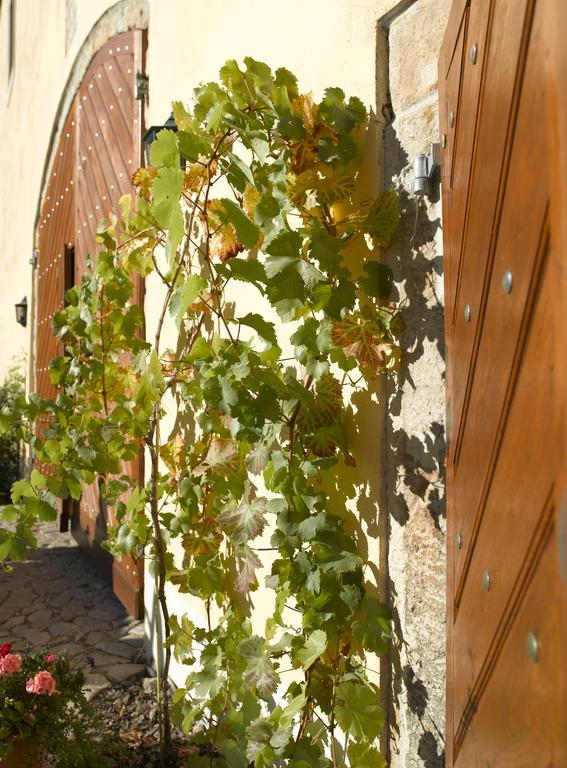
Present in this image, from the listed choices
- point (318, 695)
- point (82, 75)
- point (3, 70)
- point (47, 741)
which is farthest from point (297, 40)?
point (3, 70)

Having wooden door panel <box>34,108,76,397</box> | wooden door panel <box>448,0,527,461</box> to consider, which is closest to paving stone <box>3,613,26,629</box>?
wooden door panel <box>34,108,76,397</box>

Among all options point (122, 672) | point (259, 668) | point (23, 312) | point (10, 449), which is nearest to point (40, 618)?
point (122, 672)

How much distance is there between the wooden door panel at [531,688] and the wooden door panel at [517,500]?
0.04 m

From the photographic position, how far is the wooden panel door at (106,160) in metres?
4.01

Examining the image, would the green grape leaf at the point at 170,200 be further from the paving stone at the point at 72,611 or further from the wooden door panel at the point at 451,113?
the paving stone at the point at 72,611

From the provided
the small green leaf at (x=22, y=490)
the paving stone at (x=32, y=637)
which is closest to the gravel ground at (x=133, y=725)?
the paving stone at (x=32, y=637)

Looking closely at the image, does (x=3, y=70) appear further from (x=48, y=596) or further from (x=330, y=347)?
(x=330, y=347)

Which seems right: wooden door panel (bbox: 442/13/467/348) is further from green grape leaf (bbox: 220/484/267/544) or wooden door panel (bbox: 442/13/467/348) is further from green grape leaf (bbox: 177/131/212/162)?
green grape leaf (bbox: 220/484/267/544)

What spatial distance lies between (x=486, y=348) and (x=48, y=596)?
4.08 m

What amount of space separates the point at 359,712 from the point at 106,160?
3785mm

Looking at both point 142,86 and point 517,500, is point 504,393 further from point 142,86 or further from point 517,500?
point 142,86

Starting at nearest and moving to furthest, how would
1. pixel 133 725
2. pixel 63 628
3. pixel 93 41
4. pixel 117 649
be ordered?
pixel 133 725
pixel 117 649
pixel 63 628
pixel 93 41

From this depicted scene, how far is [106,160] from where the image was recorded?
15.0ft

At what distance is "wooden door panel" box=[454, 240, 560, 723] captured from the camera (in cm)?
77
